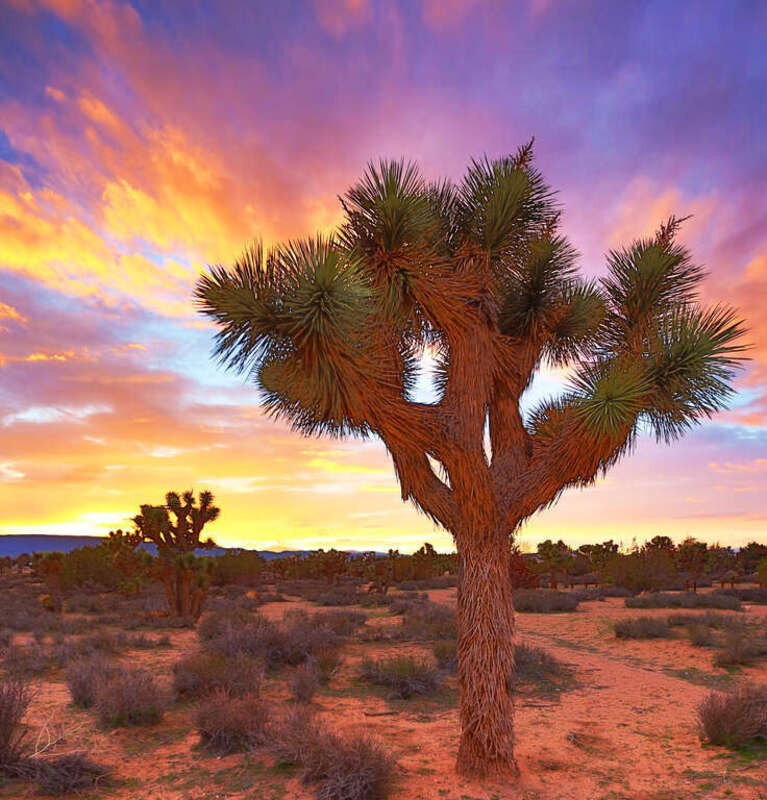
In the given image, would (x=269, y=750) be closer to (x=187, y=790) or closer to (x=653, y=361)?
(x=187, y=790)

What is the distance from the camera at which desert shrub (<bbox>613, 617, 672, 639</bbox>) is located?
1766cm

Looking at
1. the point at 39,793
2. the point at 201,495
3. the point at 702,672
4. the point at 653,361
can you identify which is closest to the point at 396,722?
the point at 39,793

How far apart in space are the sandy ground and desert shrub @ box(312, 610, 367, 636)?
130 inches

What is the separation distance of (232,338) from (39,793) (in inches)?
207

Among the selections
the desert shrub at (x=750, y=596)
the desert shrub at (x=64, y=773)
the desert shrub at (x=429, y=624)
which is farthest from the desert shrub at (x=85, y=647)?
the desert shrub at (x=750, y=596)

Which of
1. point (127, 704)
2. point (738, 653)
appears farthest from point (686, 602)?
point (127, 704)

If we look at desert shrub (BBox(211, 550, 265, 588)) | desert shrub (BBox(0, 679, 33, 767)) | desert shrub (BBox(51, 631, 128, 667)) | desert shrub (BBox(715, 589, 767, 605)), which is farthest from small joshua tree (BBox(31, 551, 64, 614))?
desert shrub (BBox(715, 589, 767, 605))

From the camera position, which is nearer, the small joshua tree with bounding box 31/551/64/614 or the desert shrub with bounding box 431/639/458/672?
the desert shrub with bounding box 431/639/458/672

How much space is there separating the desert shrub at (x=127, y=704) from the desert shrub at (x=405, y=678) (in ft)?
13.5

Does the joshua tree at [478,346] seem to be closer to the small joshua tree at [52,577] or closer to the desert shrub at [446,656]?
the desert shrub at [446,656]

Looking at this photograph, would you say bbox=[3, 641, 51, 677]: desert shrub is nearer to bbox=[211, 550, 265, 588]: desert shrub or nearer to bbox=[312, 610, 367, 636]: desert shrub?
bbox=[312, 610, 367, 636]: desert shrub

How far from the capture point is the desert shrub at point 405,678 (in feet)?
36.1

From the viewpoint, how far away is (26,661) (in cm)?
1260

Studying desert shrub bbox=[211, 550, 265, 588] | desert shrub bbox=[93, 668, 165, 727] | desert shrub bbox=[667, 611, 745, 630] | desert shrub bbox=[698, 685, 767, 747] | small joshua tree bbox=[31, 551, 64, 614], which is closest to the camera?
desert shrub bbox=[698, 685, 767, 747]
